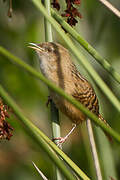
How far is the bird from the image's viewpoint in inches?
129

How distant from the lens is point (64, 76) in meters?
3.41

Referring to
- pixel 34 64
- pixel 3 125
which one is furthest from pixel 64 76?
pixel 34 64

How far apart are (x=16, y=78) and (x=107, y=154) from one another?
200 centimetres

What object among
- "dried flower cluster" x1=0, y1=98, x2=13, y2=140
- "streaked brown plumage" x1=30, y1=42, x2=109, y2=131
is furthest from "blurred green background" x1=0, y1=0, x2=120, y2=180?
"dried flower cluster" x1=0, y1=98, x2=13, y2=140

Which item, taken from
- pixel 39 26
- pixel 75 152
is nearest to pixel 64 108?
pixel 75 152

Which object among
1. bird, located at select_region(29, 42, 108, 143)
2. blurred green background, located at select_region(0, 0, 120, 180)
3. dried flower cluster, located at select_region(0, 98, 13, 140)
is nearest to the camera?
dried flower cluster, located at select_region(0, 98, 13, 140)

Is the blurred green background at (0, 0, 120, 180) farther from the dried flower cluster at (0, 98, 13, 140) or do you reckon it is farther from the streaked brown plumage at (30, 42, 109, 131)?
the dried flower cluster at (0, 98, 13, 140)

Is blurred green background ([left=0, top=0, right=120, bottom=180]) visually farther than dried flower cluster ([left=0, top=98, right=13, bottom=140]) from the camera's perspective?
Yes

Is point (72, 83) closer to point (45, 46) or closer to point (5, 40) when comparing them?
point (45, 46)

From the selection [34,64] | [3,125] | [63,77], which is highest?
[34,64]

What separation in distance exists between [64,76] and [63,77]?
0.04ft

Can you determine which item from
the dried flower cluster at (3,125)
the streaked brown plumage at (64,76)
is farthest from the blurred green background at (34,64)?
the dried flower cluster at (3,125)

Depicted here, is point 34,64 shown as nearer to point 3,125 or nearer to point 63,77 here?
point 63,77

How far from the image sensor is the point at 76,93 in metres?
3.50
